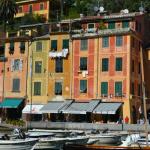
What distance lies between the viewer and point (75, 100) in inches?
2876

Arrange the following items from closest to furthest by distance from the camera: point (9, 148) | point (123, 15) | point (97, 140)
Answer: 1. point (9, 148)
2. point (97, 140)
3. point (123, 15)

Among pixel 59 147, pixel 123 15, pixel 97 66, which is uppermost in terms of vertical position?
pixel 123 15

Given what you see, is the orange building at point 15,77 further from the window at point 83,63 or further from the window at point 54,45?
the window at point 83,63

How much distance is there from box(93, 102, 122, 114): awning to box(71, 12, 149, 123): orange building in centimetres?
87

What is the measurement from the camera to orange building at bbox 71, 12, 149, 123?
69875 millimetres

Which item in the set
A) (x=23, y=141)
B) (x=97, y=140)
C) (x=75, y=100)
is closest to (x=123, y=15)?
(x=75, y=100)

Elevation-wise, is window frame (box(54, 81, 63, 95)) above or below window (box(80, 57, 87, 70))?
below

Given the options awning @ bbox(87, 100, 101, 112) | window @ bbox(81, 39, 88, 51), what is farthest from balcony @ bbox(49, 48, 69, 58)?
awning @ bbox(87, 100, 101, 112)

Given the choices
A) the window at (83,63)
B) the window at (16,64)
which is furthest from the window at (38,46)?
the window at (83,63)

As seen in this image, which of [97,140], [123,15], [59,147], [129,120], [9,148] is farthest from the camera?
[123,15]

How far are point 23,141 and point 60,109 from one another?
33.0 m

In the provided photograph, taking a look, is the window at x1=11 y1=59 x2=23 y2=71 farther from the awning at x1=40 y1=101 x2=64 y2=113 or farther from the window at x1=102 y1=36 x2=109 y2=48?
the window at x1=102 y1=36 x2=109 y2=48

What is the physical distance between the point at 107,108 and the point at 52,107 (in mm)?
8259

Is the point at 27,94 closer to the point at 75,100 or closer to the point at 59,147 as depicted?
the point at 75,100
